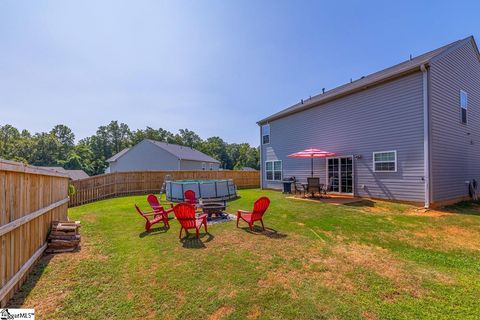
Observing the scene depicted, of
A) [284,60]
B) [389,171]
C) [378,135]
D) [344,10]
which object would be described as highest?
[344,10]

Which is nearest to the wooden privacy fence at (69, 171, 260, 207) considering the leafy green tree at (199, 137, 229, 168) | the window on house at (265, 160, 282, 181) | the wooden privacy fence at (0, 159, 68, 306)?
the window on house at (265, 160, 282, 181)

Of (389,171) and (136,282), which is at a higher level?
(389,171)

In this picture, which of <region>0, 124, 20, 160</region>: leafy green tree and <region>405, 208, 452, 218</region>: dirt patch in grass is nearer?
<region>405, 208, 452, 218</region>: dirt patch in grass

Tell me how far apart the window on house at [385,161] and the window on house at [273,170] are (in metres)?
6.91

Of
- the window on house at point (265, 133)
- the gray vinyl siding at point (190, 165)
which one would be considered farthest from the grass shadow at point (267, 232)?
the gray vinyl siding at point (190, 165)

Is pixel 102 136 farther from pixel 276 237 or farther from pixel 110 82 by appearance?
pixel 276 237

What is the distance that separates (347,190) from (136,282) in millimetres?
11197

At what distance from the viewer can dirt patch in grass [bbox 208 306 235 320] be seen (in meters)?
2.66

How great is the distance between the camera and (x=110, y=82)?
12.6 meters

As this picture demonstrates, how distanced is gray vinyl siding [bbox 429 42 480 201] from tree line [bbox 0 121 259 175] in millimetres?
50356

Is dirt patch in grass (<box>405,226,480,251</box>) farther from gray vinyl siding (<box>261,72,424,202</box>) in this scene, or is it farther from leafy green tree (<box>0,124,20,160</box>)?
leafy green tree (<box>0,124,20,160</box>)

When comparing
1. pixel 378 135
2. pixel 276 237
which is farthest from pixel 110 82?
pixel 378 135

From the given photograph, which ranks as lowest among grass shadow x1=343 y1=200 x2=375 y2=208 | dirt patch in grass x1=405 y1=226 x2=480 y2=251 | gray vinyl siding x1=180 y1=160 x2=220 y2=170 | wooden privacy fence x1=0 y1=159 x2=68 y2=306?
dirt patch in grass x1=405 y1=226 x2=480 y2=251

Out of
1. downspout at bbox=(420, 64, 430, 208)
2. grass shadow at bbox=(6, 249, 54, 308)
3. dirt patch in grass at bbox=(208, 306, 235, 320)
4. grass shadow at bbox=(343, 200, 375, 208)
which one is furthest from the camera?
grass shadow at bbox=(343, 200, 375, 208)
